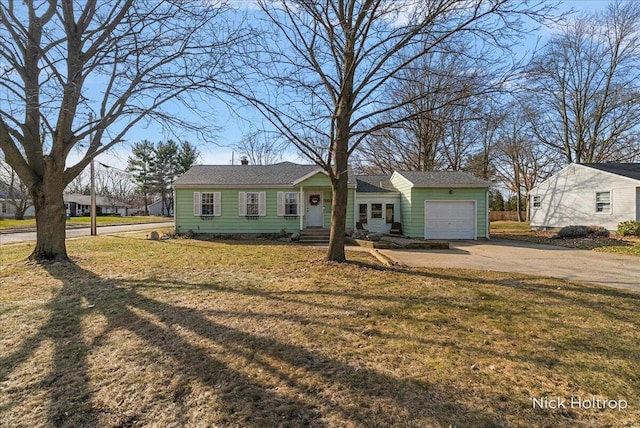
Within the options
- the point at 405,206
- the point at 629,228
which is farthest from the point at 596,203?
the point at 405,206

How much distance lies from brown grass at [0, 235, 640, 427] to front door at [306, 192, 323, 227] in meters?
11.2

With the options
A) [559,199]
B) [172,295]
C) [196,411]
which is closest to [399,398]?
[196,411]

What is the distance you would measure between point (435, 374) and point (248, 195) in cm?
1521

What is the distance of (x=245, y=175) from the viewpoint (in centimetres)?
1817

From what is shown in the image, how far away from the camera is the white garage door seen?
1642 centimetres

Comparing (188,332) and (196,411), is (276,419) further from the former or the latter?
(188,332)

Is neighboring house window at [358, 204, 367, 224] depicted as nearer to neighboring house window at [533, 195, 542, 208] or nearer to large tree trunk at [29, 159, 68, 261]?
large tree trunk at [29, 159, 68, 261]

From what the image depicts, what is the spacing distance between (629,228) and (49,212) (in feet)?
76.5

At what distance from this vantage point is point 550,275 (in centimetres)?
738

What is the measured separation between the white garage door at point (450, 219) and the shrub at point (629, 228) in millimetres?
7357

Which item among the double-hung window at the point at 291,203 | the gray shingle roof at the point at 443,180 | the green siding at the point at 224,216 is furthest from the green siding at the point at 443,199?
the double-hung window at the point at 291,203

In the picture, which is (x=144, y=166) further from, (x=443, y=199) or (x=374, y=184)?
(x=443, y=199)

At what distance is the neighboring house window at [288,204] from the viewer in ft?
56.1

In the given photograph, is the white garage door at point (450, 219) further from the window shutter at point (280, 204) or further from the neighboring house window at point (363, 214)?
the window shutter at point (280, 204)
